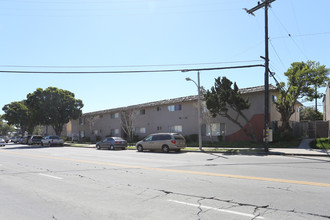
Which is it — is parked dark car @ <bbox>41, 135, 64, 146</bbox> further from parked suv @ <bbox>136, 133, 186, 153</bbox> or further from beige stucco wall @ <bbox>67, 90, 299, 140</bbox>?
parked suv @ <bbox>136, 133, 186, 153</bbox>

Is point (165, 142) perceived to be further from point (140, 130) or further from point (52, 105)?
point (52, 105)

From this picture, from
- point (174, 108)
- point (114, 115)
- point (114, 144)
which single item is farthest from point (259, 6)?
point (114, 115)

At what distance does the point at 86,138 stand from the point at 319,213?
4498cm

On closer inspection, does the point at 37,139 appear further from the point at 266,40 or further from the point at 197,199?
the point at 197,199

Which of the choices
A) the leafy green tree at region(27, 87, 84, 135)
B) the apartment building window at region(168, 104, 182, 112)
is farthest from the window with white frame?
the leafy green tree at region(27, 87, 84, 135)

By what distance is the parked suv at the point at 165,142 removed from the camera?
72.8 feet

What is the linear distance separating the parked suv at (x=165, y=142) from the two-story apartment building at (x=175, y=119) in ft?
16.4

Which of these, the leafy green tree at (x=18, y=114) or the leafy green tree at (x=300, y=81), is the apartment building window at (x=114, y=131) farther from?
the leafy green tree at (x=300, y=81)

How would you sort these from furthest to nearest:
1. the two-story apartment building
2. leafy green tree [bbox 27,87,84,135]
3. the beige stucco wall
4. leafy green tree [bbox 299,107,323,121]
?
leafy green tree [bbox 299,107,323,121] → leafy green tree [bbox 27,87,84,135] → the beige stucco wall → the two-story apartment building

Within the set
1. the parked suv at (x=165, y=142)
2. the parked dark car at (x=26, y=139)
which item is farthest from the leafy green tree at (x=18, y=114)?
the parked suv at (x=165, y=142)

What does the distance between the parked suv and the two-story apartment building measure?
16.4 feet

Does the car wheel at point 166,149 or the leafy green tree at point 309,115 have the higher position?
the leafy green tree at point 309,115

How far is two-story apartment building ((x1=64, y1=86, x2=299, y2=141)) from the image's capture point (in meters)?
26.4

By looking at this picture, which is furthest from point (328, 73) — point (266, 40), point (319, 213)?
point (319, 213)
